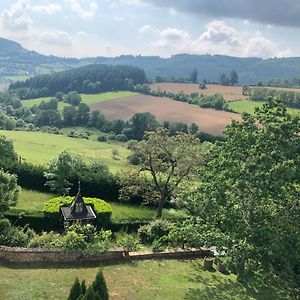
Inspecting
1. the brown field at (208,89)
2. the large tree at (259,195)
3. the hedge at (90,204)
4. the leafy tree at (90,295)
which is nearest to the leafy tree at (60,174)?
the hedge at (90,204)

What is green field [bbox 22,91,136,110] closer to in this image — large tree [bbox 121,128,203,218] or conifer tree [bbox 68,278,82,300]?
large tree [bbox 121,128,203,218]

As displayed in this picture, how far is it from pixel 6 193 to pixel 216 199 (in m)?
14.7

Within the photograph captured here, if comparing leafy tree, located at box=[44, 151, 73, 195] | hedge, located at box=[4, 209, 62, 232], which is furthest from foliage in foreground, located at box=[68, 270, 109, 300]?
leafy tree, located at box=[44, 151, 73, 195]

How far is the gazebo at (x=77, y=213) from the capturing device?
31.2 metres

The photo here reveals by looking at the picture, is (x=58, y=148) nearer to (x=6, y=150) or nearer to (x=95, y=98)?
(x=6, y=150)

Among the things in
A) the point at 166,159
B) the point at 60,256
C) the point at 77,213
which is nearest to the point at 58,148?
the point at 166,159

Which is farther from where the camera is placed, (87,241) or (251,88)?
(251,88)

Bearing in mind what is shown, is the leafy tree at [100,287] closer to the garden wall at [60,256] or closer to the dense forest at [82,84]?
the garden wall at [60,256]

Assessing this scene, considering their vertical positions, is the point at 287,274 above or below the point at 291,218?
below

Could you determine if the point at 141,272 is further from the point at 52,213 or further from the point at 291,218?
the point at 52,213

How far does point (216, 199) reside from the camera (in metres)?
20.6

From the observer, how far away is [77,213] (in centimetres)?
3184

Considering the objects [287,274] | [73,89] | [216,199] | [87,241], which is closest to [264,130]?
[216,199]

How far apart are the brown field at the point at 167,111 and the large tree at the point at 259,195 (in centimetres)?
7265
